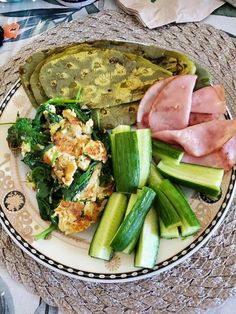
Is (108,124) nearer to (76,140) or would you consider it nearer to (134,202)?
(76,140)

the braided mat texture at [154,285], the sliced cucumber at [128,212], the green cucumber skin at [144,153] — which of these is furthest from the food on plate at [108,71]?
the braided mat texture at [154,285]

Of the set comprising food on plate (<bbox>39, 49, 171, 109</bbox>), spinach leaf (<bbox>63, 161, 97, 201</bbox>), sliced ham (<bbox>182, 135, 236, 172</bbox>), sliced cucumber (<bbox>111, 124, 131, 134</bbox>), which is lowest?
sliced ham (<bbox>182, 135, 236, 172</bbox>)

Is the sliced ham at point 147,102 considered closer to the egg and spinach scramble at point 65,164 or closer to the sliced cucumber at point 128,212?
the egg and spinach scramble at point 65,164

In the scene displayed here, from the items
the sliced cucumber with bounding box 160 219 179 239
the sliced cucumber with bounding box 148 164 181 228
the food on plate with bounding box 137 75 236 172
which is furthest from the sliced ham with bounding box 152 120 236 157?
the sliced cucumber with bounding box 160 219 179 239

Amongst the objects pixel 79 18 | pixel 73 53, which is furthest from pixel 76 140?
pixel 79 18

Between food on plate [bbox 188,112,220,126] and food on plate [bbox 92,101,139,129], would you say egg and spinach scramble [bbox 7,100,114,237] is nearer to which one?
food on plate [bbox 92,101,139,129]

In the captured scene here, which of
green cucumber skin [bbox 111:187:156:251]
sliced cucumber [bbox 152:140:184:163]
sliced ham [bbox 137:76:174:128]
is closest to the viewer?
green cucumber skin [bbox 111:187:156:251]

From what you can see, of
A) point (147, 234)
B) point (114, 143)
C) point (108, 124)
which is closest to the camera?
Answer: point (147, 234)
